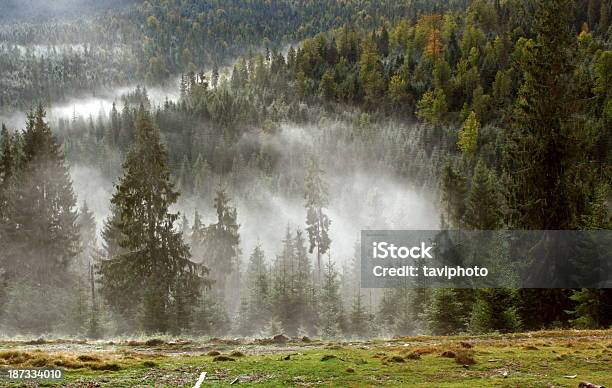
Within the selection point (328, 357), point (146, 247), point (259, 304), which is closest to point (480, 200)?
point (259, 304)

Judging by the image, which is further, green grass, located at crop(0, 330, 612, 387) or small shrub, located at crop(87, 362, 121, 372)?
small shrub, located at crop(87, 362, 121, 372)

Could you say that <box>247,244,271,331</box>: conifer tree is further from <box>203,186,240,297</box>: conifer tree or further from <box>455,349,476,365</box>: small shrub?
<box>455,349,476,365</box>: small shrub

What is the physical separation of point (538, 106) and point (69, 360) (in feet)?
101

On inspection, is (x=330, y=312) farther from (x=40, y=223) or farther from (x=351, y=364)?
(x=351, y=364)

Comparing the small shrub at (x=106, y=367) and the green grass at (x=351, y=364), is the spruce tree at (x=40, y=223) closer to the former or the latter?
the green grass at (x=351, y=364)

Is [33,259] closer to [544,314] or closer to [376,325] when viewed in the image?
[376,325]

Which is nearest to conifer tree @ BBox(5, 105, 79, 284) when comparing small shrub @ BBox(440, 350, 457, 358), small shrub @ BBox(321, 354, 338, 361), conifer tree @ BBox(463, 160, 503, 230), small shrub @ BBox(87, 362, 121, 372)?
small shrub @ BBox(87, 362, 121, 372)

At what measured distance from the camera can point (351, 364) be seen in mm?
18281

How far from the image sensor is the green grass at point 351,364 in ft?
52.3

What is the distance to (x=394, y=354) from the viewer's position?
19.7 metres

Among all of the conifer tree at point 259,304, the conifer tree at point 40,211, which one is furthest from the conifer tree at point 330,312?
the conifer tree at point 40,211

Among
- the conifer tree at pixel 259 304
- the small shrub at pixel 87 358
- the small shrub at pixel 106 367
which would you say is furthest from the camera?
the conifer tree at pixel 259 304

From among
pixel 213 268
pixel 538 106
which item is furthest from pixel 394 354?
pixel 213 268

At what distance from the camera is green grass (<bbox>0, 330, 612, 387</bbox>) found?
15930 millimetres
